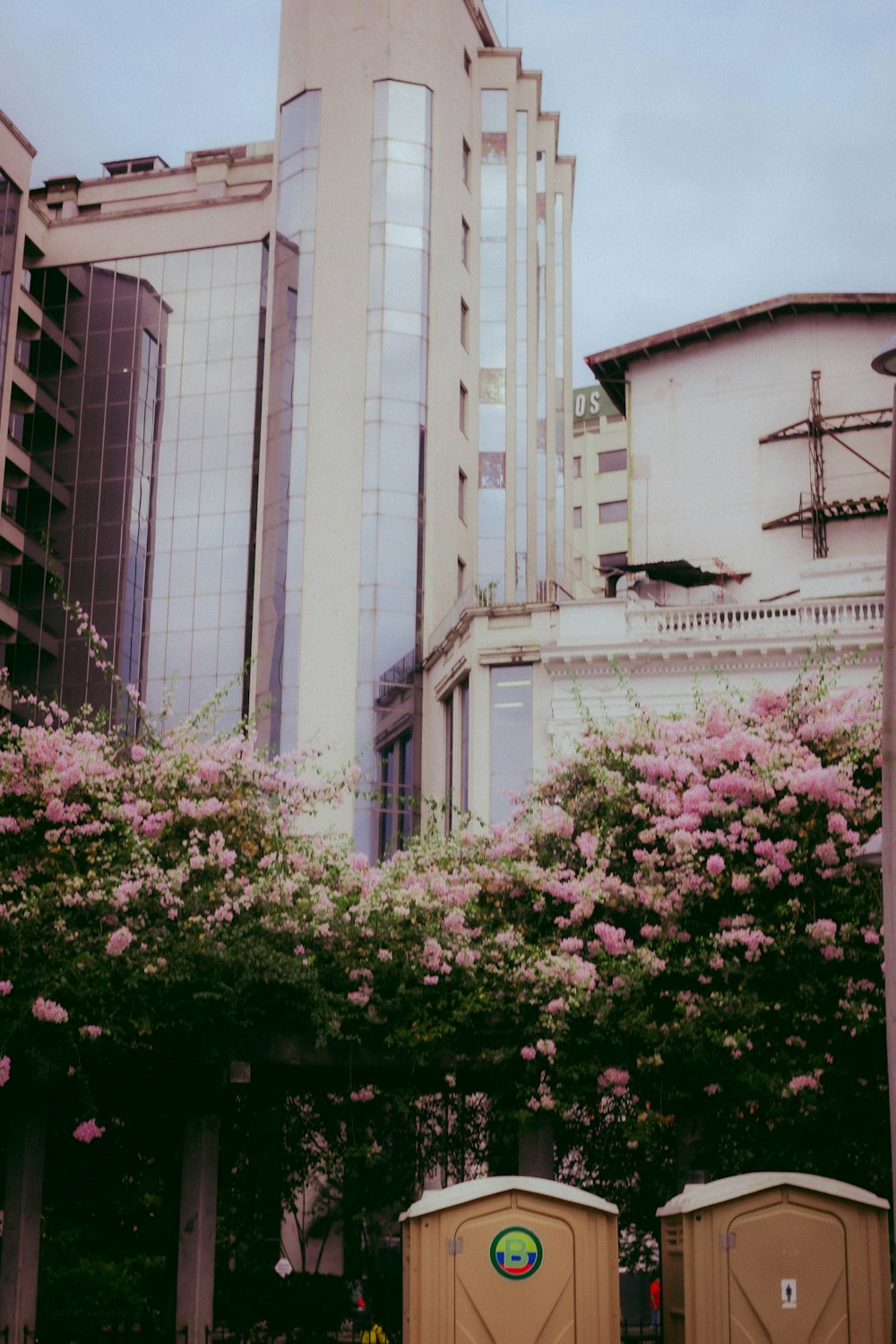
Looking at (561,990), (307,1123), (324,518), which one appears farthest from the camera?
(324,518)

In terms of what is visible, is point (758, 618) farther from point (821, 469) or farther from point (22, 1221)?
point (22, 1221)

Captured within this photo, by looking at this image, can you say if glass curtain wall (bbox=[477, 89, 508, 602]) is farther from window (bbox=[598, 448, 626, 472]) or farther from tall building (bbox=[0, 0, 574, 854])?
window (bbox=[598, 448, 626, 472])

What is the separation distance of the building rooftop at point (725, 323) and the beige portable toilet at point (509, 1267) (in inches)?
1703

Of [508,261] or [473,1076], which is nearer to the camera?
[473,1076]

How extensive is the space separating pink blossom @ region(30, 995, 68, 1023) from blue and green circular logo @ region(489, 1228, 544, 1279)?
685 cm

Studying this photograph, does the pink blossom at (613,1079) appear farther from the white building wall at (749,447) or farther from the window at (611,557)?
the window at (611,557)

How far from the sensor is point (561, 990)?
2330 cm

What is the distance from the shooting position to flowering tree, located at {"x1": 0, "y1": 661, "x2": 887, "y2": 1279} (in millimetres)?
22156

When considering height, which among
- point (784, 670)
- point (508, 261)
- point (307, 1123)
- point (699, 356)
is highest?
point (508, 261)

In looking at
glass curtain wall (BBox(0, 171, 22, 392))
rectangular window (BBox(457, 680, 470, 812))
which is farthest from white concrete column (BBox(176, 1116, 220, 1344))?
glass curtain wall (BBox(0, 171, 22, 392))

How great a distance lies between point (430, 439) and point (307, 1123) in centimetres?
3369

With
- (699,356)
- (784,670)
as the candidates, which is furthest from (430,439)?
(784,670)

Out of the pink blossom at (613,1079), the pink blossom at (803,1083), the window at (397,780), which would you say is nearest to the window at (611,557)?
the window at (397,780)

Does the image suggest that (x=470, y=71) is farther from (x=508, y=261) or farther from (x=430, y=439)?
(x=430, y=439)
